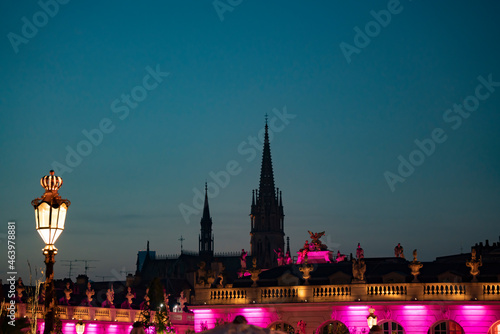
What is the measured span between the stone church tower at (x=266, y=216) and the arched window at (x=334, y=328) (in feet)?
475

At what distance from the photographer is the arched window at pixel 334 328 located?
1543 inches

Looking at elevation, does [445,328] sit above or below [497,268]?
below

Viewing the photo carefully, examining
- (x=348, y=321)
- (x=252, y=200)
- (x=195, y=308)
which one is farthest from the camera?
(x=252, y=200)

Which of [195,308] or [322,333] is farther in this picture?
[195,308]

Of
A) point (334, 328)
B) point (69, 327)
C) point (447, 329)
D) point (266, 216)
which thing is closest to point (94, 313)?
point (69, 327)

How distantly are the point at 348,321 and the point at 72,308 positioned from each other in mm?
27590

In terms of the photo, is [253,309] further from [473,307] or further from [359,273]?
[473,307]

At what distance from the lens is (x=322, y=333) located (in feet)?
133

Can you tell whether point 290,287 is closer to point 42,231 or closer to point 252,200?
point 42,231

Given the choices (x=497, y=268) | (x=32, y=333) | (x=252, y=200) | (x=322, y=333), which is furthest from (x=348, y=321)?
(x=252, y=200)

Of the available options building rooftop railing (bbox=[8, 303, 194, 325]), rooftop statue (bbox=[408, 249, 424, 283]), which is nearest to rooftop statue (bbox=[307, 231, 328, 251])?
building rooftop railing (bbox=[8, 303, 194, 325])

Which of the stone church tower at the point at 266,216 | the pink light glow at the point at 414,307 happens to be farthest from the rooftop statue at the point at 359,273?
the stone church tower at the point at 266,216

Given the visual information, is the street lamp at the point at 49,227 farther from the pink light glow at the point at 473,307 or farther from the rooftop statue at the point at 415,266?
the pink light glow at the point at 473,307

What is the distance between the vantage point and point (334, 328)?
131 ft
